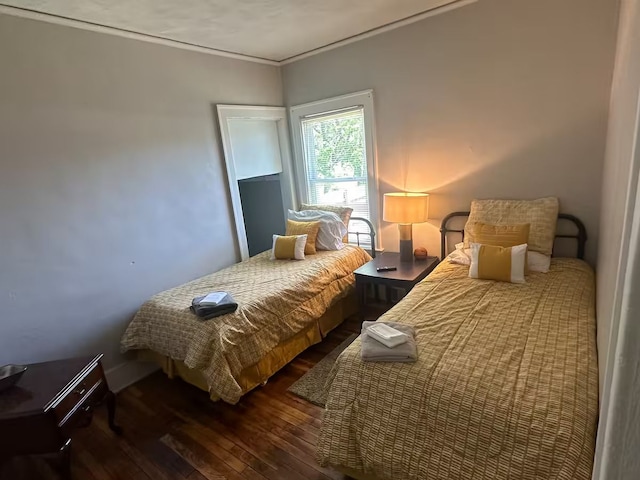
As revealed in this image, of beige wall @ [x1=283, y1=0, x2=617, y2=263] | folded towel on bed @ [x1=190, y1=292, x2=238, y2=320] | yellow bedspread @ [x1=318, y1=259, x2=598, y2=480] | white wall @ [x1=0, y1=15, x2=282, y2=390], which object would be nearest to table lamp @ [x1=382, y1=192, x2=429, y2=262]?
beige wall @ [x1=283, y1=0, x2=617, y2=263]

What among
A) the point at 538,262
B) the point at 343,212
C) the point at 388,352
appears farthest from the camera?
the point at 343,212

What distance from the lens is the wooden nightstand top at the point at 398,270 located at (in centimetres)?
283

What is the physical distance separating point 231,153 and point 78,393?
7.59ft

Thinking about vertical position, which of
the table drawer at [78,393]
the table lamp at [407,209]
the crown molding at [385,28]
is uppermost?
the crown molding at [385,28]

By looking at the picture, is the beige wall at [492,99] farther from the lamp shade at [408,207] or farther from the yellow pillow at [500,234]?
the yellow pillow at [500,234]

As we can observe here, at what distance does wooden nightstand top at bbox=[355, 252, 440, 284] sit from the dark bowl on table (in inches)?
87.9

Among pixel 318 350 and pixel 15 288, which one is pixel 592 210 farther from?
pixel 15 288

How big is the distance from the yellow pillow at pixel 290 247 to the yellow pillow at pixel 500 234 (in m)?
1.45

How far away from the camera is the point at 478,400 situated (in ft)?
4.50

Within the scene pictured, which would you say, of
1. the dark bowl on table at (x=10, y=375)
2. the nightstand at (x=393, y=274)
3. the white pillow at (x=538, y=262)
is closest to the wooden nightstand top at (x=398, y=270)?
the nightstand at (x=393, y=274)

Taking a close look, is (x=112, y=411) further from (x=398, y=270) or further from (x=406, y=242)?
(x=406, y=242)

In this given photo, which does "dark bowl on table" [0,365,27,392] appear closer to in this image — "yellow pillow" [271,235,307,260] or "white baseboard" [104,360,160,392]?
"white baseboard" [104,360,160,392]

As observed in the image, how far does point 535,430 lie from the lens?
1247 millimetres

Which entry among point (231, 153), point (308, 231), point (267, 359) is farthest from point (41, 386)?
point (231, 153)
